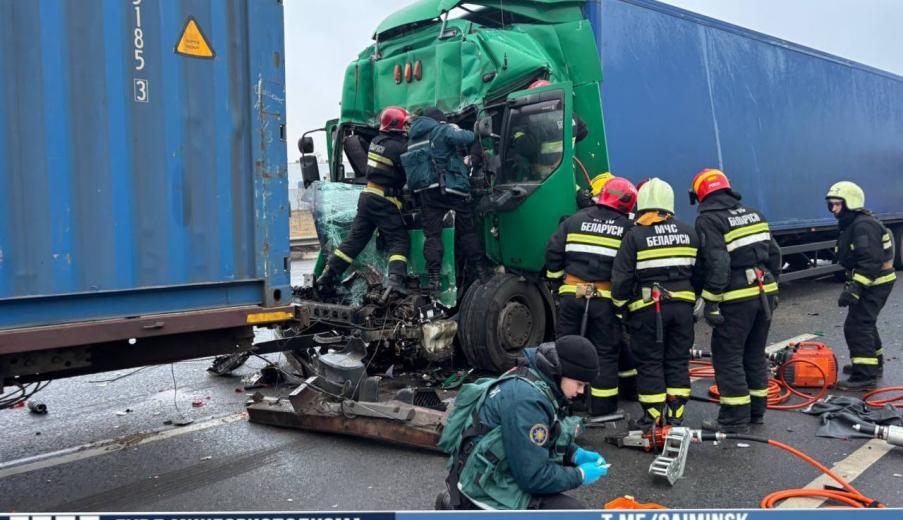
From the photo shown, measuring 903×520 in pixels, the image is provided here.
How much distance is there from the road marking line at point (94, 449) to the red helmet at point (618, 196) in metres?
3.13

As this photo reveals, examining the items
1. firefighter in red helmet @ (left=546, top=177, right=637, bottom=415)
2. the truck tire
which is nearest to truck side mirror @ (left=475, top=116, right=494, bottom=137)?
firefighter in red helmet @ (left=546, top=177, right=637, bottom=415)

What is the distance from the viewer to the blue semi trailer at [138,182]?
128 inches

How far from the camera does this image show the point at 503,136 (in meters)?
6.33

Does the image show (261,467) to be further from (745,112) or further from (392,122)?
(745,112)

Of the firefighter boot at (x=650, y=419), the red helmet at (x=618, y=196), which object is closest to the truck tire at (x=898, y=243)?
the red helmet at (x=618, y=196)

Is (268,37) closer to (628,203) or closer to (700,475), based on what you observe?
(628,203)

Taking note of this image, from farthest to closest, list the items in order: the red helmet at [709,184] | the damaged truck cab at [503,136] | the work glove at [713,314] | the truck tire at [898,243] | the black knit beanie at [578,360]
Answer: the truck tire at [898,243] → the damaged truck cab at [503,136] → the red helmet at [709,184] → the work glove at [713,314] → the black knit beanie at [578,360]

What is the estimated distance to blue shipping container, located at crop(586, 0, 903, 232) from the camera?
706 centimetres

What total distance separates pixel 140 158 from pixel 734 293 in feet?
12.5

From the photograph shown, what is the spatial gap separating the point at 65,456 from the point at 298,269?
1261cm

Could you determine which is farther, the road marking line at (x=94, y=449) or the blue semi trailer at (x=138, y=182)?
the road marking line at (x=94, y=449)

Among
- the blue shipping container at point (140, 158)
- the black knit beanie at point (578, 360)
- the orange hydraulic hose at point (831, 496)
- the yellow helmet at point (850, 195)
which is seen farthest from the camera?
the yellow helmet at point (850, 195)

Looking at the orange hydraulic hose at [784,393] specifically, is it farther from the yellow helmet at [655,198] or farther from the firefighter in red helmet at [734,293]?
the yellow helmet at [655,198]

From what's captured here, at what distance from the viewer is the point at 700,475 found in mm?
4047
